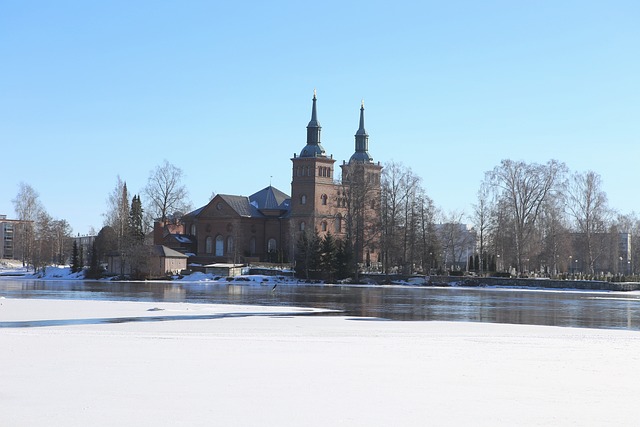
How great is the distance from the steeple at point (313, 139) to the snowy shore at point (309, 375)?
86919 mm

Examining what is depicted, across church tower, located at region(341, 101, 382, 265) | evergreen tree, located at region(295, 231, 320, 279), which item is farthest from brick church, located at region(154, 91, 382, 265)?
evergreen tree, located at region(295, 231, 320, 279)

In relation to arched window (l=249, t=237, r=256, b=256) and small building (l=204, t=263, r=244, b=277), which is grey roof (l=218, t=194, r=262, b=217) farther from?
small building (l=204, t=263, r=244, b=277)

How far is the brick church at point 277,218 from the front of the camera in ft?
359

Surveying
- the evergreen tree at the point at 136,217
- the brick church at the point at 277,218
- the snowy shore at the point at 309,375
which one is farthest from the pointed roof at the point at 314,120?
the snowy shore at the point at 309,375

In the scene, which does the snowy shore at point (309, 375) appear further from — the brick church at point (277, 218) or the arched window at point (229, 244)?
the arched window at point (229, 244)

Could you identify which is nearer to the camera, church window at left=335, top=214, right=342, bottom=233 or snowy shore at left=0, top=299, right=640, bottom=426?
snowy shore at left=0, top=299, right=640, bottom=426

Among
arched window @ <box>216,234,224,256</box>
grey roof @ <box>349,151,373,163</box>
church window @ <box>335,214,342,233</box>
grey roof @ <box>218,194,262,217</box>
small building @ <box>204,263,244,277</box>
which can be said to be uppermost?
grey roof @ <box>349,151,373,163</box>

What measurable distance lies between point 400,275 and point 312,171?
99.5 ft

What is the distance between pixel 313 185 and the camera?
4345 inches

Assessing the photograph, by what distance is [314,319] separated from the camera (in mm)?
29625

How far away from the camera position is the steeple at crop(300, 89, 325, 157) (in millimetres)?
112375

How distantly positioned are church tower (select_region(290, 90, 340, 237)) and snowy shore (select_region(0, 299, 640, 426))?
8414 cm

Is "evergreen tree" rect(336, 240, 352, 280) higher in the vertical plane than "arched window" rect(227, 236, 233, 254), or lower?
lower

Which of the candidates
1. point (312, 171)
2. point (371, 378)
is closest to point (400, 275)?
point (312, 171)
